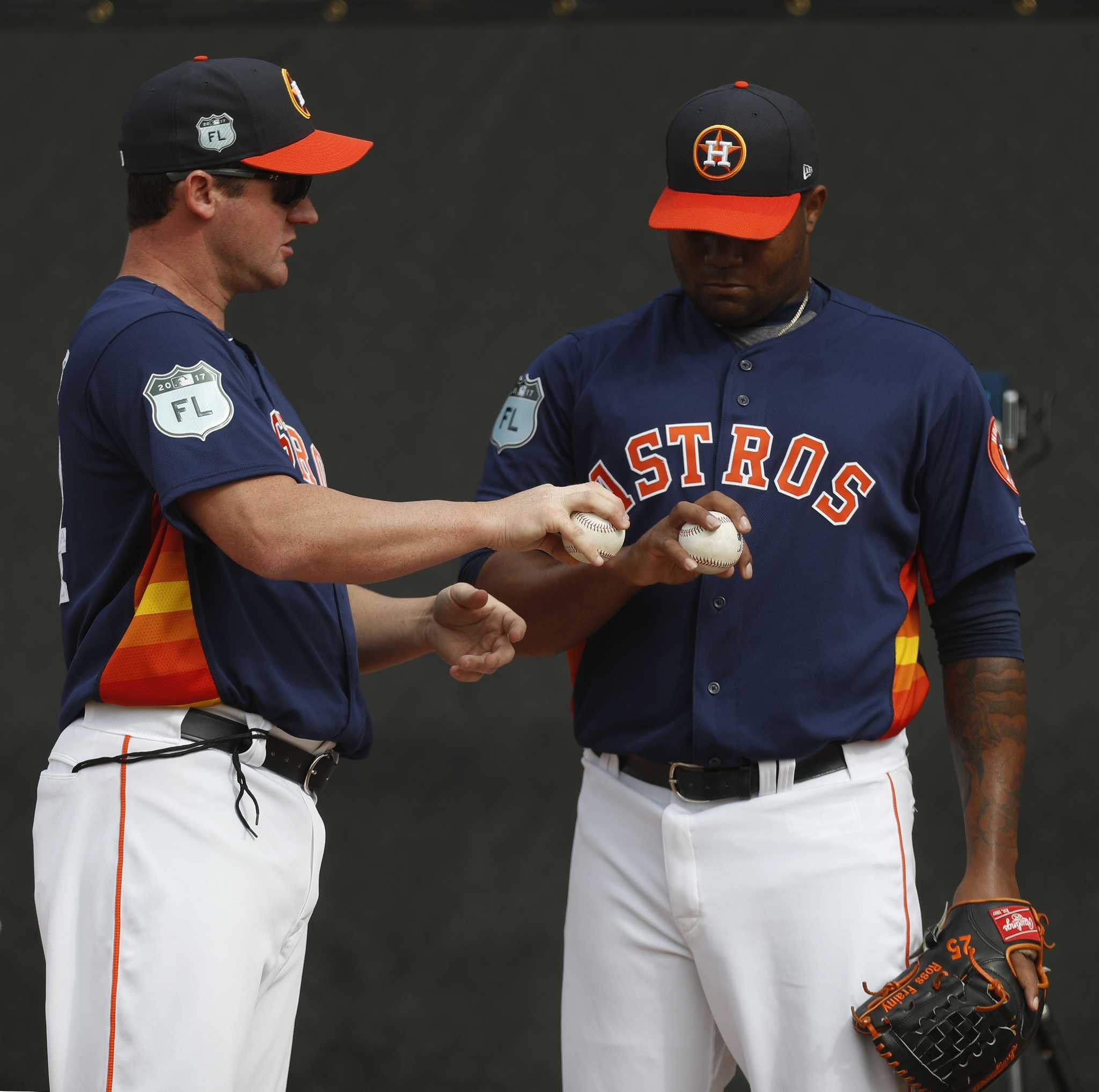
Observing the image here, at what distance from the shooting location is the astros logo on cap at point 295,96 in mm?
1800

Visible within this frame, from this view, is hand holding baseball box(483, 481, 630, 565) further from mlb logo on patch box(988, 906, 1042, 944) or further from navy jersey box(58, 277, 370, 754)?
mlb logo on patch box(988, 906, 1042, 944)

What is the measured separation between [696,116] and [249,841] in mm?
1066

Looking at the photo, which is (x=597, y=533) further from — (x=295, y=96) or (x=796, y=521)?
(x=295, y=96)

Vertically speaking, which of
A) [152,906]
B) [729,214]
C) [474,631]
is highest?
[729,214]

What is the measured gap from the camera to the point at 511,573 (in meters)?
1.95

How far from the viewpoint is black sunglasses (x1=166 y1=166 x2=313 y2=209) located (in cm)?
172

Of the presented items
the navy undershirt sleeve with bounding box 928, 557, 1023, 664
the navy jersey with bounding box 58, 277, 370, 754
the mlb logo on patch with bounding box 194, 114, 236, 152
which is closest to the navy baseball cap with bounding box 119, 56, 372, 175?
the mlb logo on patch with bounding box 194, 114, 236, 152

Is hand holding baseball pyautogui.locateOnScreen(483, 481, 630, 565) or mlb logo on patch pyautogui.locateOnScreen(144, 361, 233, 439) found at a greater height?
mlb logo on patch pyautogui.locateOnScreen(144, 361, 233, 439)

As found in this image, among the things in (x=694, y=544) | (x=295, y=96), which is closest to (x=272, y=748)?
(x=694, y=544)

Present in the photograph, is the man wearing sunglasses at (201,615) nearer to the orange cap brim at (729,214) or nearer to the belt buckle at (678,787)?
the belt buckle at (678,787)

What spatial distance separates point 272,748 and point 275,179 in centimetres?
68

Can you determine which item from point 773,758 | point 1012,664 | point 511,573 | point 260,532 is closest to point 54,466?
point 511,573

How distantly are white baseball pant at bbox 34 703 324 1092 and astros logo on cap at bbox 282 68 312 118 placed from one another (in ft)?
2.41

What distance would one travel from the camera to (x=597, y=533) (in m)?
1.57
